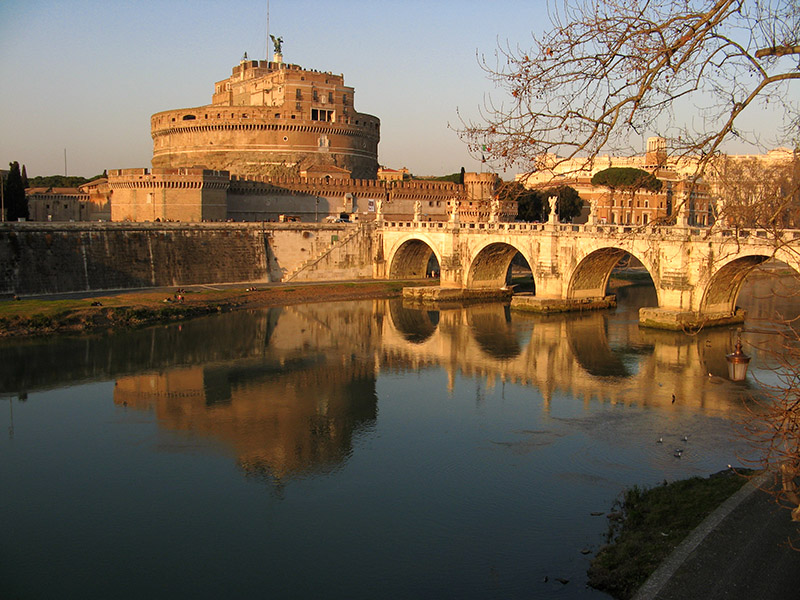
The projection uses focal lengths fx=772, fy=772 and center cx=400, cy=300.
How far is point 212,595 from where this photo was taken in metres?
9.74

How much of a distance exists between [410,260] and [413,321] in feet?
39.4

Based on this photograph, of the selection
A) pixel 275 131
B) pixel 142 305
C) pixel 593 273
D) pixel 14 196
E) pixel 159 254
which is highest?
pixel 275 131

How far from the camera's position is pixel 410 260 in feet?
140

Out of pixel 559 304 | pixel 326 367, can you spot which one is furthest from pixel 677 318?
pixel 326 367

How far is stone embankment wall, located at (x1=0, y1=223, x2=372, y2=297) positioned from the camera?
3067 centimetres

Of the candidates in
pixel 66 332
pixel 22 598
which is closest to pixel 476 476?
pixel 22 598

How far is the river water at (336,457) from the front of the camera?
10352 millimetres

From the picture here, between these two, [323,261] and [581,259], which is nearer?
[581,259]

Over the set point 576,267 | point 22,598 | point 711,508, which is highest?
point 576,267

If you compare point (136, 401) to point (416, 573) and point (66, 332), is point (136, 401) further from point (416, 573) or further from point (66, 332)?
point (416, 573)

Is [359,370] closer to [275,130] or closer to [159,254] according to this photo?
[159,254]

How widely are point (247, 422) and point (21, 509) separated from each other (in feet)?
17.3

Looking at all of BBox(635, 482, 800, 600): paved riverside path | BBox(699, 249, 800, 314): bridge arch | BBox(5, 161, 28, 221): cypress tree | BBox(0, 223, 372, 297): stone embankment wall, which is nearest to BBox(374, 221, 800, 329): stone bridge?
BBox(699, 249, 800, 314): bridge arch

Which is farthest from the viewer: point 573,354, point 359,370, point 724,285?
point 724,285
